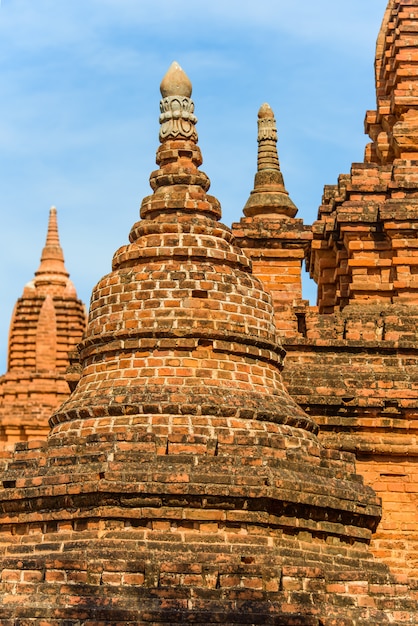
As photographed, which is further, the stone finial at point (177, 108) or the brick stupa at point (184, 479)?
the stone finial at point (177, 108)

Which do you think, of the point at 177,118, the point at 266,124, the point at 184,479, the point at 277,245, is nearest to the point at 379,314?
the point at 277,245

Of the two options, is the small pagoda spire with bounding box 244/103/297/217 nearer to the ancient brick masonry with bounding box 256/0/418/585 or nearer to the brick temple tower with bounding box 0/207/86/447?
the ancient brick masonry with bounding box 256/0/418/585

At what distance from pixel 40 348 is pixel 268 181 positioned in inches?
906

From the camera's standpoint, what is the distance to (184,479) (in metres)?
16.5

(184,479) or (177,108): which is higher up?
(177,108)

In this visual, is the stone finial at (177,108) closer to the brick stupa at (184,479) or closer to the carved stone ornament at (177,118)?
the carved stone ornament at (177,118)

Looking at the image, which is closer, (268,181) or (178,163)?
(178,163)

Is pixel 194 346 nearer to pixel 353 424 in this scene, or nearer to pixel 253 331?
pixel 253 331

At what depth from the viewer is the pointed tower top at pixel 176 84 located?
20.4 meters

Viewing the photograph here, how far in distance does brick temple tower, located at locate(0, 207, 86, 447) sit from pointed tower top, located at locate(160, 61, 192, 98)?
991 inches

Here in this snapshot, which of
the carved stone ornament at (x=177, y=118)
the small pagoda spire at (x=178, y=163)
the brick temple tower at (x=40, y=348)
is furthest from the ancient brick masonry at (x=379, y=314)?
the brick temple tower at (x=40, y=348)

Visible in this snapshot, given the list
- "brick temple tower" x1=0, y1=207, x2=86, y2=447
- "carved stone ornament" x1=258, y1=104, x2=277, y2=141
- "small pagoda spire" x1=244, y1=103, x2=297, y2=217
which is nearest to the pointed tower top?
"small pagoda spire" x1=244, y1=103, x2=297, y2=217

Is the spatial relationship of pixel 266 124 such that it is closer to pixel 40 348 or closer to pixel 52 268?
pixel 40 348

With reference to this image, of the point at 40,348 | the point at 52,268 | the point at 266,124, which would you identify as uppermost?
the point at 52,268
